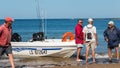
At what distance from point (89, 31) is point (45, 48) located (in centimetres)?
368

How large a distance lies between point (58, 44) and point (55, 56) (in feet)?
2.41

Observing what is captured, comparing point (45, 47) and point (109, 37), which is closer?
point (109, 37)

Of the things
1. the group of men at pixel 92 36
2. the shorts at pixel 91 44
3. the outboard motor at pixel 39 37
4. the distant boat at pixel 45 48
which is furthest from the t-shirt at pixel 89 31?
the outboard motor at pixel 39 37

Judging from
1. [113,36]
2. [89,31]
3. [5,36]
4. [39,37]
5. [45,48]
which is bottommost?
[45,48]

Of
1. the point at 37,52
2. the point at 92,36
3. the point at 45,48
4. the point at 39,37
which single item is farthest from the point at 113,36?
the point at 39,37

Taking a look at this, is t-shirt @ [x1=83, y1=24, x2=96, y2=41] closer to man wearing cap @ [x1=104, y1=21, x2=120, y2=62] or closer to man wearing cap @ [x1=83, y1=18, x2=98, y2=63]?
man wearing cap @ [x1=83, y1=18, x2=98, y2=63]

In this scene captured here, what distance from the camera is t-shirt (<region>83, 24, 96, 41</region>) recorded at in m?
16.6

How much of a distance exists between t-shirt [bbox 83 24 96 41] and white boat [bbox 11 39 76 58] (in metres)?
2.61

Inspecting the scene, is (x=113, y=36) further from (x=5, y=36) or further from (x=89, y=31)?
(x=5, y=36)

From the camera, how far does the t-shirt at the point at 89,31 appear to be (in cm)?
1659

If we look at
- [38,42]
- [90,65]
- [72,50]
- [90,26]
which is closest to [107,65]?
[90,65]

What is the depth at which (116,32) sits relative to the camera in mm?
16984

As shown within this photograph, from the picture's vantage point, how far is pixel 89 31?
54.5ft

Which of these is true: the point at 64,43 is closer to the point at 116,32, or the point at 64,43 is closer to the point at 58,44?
the point at 58,44
